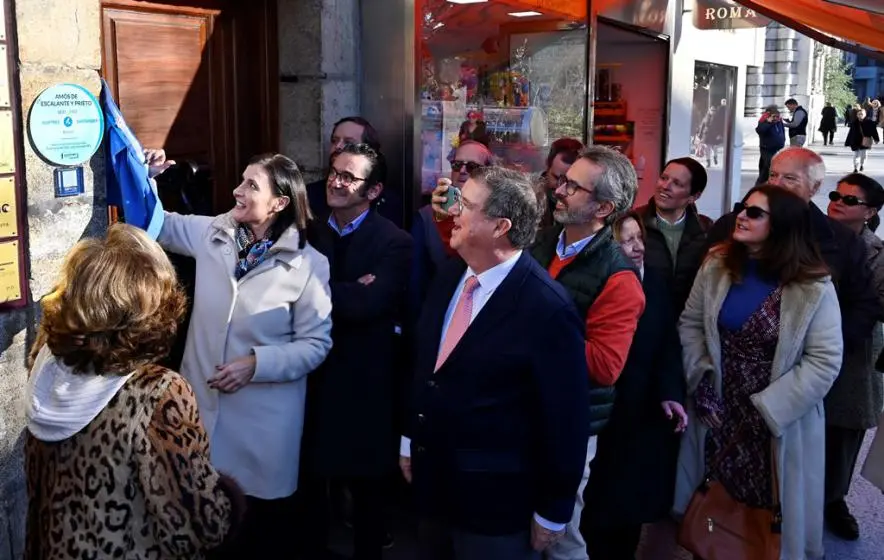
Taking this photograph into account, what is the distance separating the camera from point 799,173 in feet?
15.2

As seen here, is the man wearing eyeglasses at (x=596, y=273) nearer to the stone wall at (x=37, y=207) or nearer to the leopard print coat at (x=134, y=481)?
the leopard print coat at (x=134, y=481)

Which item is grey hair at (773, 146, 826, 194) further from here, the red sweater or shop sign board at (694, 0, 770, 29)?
shop sign board at (694, 0, 770, 29)

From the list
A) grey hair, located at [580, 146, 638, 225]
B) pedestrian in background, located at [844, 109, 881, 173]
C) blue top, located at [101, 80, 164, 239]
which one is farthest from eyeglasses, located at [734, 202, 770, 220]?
pedestrian in background, located at [844, 109, 881, 173]

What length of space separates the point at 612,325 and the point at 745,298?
917 mm

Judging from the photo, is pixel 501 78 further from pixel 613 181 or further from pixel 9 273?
pixel 9 273

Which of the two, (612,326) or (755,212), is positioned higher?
(755,212)

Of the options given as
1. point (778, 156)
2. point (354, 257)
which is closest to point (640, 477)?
point (354, 257)

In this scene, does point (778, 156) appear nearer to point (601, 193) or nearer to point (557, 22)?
point (601, 193)

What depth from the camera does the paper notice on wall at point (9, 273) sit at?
337cm

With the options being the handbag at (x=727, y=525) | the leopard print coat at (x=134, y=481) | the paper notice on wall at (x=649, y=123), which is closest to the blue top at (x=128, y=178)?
the leopard print coat at (x=134, y=481)

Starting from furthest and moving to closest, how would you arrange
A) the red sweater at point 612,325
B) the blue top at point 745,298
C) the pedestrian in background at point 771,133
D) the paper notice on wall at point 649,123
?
the pedestrian in background at point 771,133
the paper notice on wall at point 649,123
the blue top at point 745,298
the red sweater at point 612,325

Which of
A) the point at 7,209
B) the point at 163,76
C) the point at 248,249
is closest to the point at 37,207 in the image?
the point at 7,209

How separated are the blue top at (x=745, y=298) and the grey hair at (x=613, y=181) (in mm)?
723

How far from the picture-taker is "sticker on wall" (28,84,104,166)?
11.3ft
